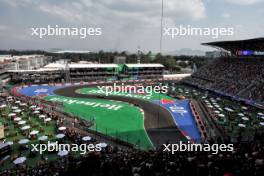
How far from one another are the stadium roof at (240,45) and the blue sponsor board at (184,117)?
23597 mm

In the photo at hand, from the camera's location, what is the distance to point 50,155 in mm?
24297

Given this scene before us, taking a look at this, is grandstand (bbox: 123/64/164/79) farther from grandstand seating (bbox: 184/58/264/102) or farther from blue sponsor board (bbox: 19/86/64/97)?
blue sponsor board (bbox: 19/86/64/97)

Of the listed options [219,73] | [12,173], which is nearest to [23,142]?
[12,173]

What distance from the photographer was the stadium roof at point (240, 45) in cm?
5838

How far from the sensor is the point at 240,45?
218 ft

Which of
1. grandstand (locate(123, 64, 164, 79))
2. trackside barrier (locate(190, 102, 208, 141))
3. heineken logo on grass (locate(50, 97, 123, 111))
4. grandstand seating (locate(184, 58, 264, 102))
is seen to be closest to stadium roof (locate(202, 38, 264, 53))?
grandstand seating (locate(184, 58, 264, 102))

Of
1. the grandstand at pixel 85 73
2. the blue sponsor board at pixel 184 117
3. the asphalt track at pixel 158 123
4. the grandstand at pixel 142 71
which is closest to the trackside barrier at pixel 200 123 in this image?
the blue sponsor board at pixel 184 117

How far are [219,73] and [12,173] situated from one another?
6320 centimetres

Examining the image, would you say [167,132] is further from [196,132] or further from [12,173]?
[12,173]

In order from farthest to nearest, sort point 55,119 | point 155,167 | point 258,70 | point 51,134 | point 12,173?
point 258,70
point 55,119
point 51,134
point 12,173
point 155,167

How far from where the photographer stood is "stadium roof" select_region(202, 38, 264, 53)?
58.4 meters

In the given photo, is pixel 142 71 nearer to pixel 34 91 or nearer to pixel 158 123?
pixel 34 91

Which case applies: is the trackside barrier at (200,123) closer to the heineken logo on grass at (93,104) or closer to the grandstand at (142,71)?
the heineken logo on grass at (93,104)

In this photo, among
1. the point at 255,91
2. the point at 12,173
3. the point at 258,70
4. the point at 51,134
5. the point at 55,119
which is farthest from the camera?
the point at 258,70
